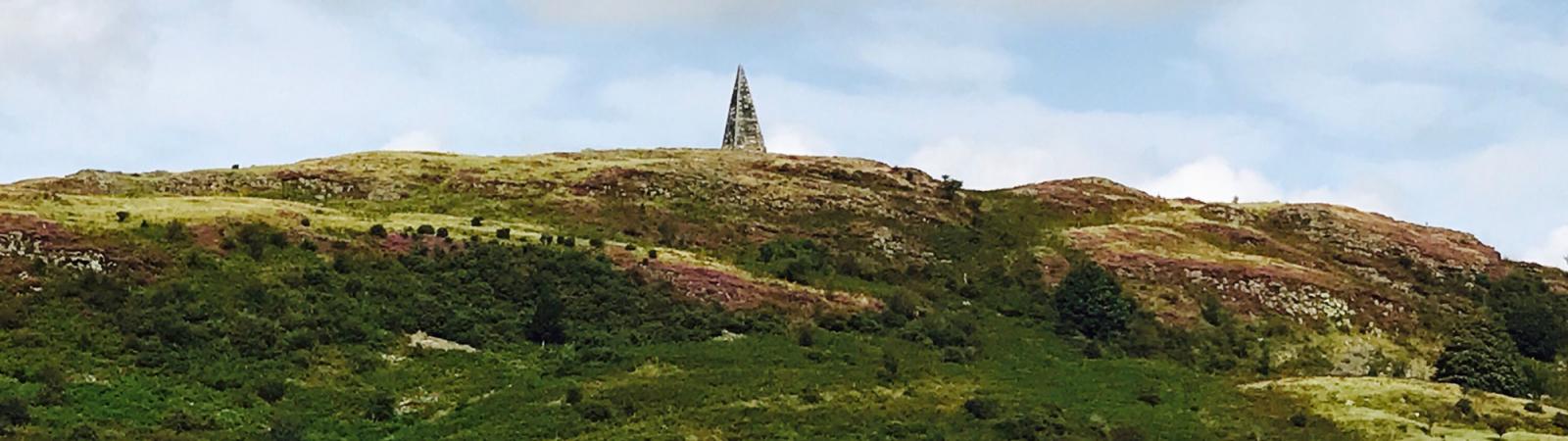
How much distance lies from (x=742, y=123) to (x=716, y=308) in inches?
2355

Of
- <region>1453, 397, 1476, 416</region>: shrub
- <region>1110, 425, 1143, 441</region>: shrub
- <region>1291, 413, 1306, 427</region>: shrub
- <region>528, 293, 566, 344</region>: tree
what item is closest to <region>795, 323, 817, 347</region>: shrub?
<region>528, 293, 566, 344</region>: tree

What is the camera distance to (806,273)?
91000 mm

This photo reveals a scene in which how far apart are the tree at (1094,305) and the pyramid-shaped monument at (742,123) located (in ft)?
162

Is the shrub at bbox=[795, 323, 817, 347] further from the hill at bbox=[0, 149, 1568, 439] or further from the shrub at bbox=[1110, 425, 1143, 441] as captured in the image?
the shrub at bbox=[1110, 425, 1143, 441]

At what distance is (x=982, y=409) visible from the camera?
206 ft

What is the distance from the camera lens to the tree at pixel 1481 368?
7544cm

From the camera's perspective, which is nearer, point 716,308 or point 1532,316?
point 716,308

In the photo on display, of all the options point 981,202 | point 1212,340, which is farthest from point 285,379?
point 981,202

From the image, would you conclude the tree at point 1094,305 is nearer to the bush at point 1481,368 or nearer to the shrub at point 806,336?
the bush at point 1481,368

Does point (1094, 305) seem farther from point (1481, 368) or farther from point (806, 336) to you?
point (806, 336)

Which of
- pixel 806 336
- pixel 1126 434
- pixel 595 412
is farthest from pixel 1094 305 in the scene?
pixel 595 412

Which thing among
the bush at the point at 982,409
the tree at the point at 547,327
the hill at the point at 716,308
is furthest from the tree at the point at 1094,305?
the tree at the point at 547,327

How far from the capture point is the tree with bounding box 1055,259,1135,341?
8638 cm

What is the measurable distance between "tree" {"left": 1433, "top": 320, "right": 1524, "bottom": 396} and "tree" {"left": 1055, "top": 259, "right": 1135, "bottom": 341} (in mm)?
16551
